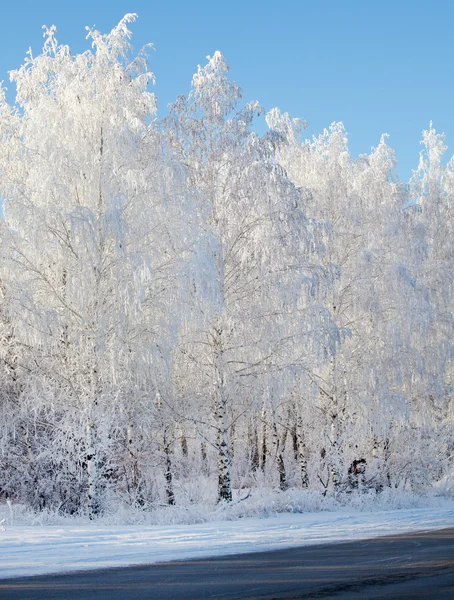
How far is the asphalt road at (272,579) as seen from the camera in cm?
807

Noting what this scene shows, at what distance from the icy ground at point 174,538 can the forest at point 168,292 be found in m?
3.43

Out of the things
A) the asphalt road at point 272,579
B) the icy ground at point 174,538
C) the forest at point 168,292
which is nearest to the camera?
the asphalt road at point 272,579

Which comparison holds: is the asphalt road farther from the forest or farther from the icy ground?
the forest

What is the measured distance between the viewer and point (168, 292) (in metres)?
17.5

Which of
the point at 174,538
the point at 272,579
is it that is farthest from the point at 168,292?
the point at 272,579

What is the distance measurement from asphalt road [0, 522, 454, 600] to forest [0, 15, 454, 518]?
726 centimetres

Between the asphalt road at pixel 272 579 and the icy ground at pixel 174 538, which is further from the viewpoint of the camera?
the icy ground at pixel 174 538

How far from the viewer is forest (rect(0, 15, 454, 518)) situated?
17.2 m

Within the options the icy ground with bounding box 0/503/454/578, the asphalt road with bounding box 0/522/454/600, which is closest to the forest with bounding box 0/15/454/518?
the icy ground with bounding box 0/503/454/578

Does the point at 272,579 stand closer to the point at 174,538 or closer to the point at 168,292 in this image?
the point at 174,538

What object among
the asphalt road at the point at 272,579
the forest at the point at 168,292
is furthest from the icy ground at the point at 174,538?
the forest at the point at 168,292

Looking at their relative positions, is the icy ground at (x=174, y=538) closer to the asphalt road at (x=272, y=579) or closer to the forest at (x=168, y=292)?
the asphalt road at (x=272, y=579)

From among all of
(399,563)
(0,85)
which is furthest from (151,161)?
(399,563)

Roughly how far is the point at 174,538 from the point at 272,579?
4026mm
